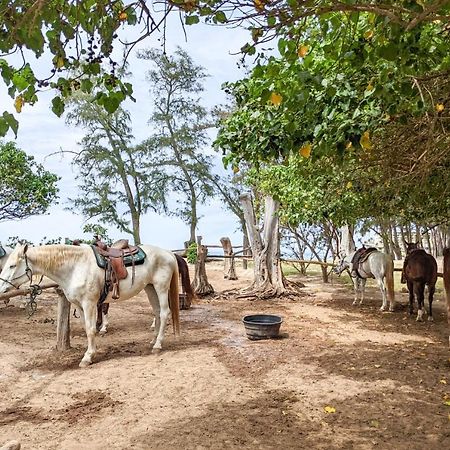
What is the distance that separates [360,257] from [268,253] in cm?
252

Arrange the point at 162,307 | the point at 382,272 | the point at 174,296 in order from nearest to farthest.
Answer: the point at 162,307
the point at 174,296
the point at 382,272

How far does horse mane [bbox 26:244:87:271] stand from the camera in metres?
5.37

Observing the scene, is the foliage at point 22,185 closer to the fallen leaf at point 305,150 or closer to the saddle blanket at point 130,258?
the saddle blanket at point 130,258

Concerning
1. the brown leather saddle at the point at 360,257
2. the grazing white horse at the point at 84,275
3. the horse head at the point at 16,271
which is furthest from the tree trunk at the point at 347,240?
the horse head at the point at 16,271

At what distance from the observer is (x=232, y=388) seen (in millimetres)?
4344

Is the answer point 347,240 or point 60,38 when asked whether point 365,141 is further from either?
point 347,240

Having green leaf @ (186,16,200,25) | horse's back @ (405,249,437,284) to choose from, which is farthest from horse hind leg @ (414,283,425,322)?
green leaf @ (186,16,200,25)

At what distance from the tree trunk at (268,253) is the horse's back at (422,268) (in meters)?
3.88

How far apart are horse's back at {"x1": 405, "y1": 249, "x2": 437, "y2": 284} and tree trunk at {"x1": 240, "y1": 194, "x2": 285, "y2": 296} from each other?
12.7 ft

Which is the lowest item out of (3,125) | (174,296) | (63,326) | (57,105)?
(63,326)

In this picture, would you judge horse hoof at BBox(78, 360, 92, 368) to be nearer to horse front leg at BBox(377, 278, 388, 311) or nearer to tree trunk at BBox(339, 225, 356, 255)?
horse front leg at BBox(377, 278, 388, 311)

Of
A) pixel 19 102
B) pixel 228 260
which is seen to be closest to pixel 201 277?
pixel 228 260

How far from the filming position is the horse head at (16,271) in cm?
518

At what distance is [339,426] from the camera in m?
3.46
